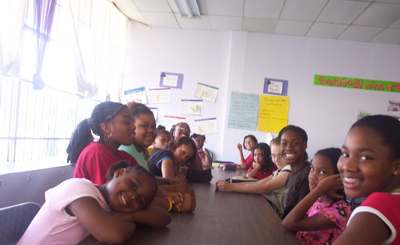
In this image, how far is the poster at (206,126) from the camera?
453cm

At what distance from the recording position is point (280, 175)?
1834 millimetres

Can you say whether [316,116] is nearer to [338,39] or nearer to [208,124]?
[338,39]

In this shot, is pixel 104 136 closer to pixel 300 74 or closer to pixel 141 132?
pixel 141 132

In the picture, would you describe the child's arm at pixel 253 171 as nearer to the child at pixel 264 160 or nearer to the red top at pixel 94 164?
the child at pixel 264 160

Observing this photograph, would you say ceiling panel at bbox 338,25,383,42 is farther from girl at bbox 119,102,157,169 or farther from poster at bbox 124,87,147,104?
girl at bbox 119,102,157,169

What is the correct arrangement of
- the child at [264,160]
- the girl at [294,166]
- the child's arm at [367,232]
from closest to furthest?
the child's arm at [367,232] → the girl at [294,166] → the child at [264,160]

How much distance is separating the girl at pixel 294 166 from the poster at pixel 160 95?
9.68 ft

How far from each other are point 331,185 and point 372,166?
0.41 meters

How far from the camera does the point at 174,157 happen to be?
Answer: 198cm

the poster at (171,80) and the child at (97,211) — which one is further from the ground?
the poster at (171,80)

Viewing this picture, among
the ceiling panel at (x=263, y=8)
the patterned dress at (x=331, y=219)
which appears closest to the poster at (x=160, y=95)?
the ceiling panel at (x=263, y=8)

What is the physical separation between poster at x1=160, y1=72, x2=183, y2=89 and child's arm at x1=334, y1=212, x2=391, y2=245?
13.5ft

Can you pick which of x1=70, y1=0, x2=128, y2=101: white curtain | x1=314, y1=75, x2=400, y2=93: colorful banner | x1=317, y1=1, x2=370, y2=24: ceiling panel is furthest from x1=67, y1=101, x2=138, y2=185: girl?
x1=314, y1=75, x2=400, y2=93: colorful banner

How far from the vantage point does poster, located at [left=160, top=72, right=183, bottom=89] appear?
4582 millimetres
